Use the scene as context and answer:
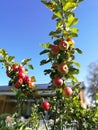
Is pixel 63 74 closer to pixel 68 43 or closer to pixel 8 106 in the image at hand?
pixel 68 43

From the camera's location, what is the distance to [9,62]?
2.75 m

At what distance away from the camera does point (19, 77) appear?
8.57 feet

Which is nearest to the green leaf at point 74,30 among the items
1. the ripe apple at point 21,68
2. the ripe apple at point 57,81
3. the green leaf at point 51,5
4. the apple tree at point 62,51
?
the apple tree at point 62,51

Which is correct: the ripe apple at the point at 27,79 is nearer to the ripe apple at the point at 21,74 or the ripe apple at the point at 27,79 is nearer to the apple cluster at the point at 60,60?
the ripe apple at the point at 21,74

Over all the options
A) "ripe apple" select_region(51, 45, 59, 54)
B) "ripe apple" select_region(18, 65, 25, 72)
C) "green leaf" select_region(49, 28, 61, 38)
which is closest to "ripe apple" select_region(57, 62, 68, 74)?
"ripe apple" select_region(51, 45, 59, 54)

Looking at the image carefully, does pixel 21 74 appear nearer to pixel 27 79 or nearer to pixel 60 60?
pixel 27 79

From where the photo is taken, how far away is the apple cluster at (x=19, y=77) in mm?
2568

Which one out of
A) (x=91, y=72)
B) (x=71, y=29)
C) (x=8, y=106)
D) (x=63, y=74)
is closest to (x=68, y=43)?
(x=71, y=29)

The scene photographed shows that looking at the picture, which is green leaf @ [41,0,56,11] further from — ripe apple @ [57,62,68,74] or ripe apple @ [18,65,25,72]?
ripe apple @ [18,65,25,72]

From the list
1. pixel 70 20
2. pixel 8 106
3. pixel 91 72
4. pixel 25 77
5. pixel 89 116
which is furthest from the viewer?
pixel 91 72

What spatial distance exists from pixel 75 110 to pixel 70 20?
1.14 meters

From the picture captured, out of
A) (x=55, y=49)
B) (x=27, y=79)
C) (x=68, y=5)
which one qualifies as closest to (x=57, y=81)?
(x=55, y=49)

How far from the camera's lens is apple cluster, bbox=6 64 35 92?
101 inches

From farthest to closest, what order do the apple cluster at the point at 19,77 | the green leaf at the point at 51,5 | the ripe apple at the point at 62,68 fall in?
the apple cluster at the point at 19,77
the green leaf at the point at 51,5
the ripe apple at the point at 62,68
